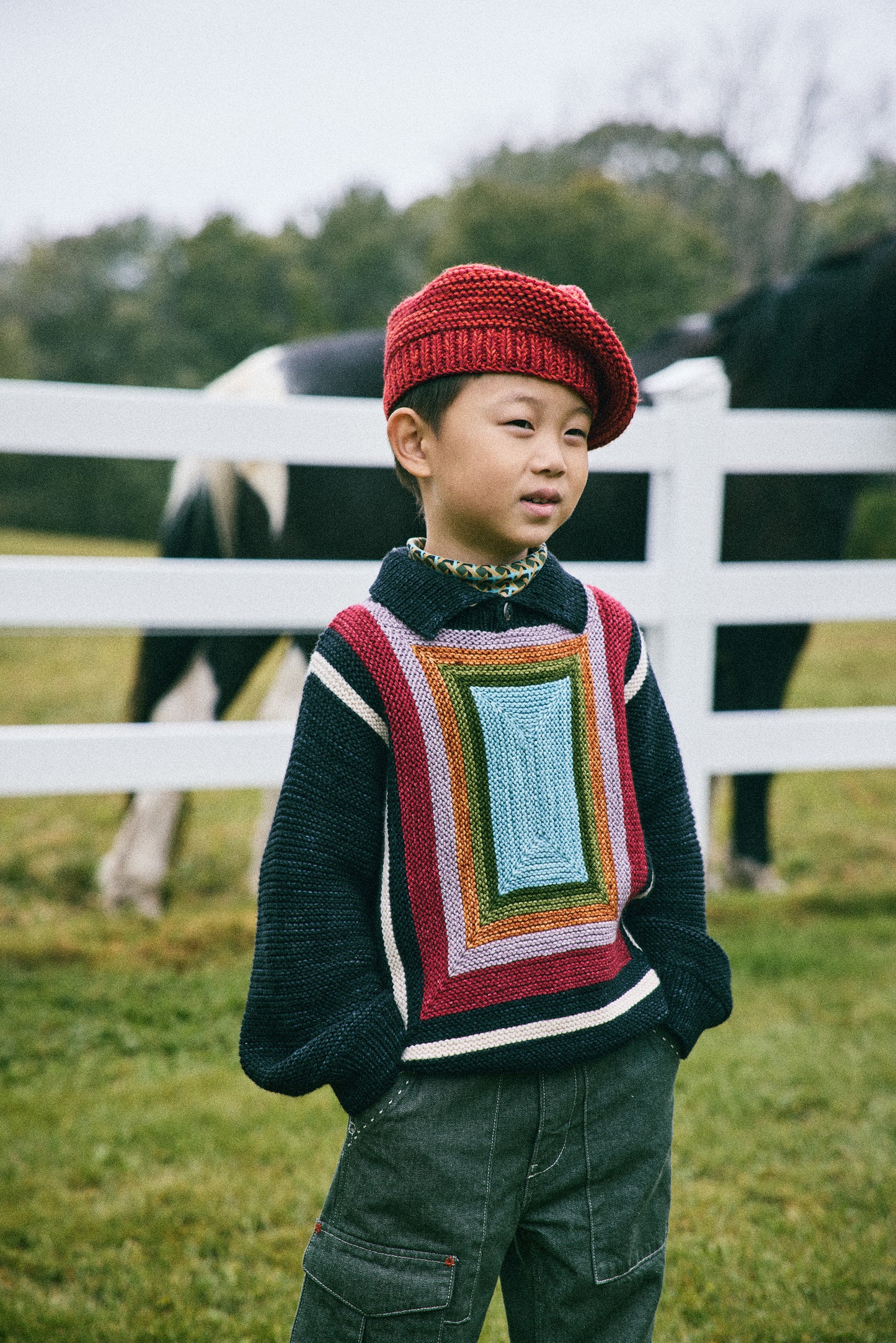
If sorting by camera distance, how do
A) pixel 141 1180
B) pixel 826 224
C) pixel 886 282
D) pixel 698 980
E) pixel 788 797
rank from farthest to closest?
pixel 826 224 < pixel 788 797 < pixel 886 282 < pixel 141 1180 < pixel 698 980

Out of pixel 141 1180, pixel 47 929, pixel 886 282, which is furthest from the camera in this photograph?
pixel 47 929

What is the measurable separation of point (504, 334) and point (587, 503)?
205 cm

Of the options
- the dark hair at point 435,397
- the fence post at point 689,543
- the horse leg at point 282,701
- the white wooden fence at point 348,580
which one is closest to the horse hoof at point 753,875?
the white wooden fence at point 348,580

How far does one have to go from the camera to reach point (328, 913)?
1.12 meters

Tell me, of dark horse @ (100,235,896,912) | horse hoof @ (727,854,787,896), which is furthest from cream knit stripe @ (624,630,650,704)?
horse hoof @ (727,854,787,896)

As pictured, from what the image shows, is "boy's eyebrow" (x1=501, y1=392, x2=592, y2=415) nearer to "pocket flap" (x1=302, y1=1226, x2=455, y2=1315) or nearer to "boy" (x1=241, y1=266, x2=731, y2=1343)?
"boy" (x1=241, y1=266, x2=731, y2=1343)

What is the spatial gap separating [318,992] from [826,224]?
28748 mm

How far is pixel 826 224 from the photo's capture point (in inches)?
1026

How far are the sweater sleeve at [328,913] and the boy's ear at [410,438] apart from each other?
0.21 m

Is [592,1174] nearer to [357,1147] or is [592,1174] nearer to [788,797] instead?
[357,1147]

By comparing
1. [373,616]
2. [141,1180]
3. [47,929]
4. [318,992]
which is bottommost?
[47,929]

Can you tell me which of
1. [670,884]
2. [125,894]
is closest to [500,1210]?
[670,884]

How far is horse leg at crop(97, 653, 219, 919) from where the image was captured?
3.34m

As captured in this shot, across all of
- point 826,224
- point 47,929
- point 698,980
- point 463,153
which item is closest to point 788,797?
point 47,929
